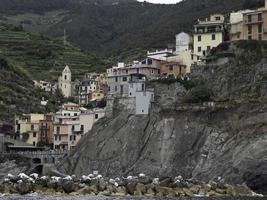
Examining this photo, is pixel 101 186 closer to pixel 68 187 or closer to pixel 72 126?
pixel 68 187

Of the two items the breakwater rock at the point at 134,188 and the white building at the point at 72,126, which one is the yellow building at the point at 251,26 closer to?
the white building at the point at 72,126

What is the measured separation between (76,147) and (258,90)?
29339mm

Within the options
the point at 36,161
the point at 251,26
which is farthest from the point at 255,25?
the point at 36,161

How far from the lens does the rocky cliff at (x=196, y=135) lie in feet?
310

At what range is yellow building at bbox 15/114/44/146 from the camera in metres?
135

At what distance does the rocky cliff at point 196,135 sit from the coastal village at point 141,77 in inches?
121

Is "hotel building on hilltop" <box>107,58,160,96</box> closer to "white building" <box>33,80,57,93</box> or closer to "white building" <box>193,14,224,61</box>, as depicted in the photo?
"white building" <box>193,14,224,61</box>

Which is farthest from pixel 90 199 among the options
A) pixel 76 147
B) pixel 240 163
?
pixel 76 147

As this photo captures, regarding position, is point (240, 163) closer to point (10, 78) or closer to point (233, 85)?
point (233, 85)

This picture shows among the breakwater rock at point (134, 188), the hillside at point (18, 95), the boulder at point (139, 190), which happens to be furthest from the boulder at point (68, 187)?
the hillside at point (18, 95)

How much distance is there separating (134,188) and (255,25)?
40836 mm

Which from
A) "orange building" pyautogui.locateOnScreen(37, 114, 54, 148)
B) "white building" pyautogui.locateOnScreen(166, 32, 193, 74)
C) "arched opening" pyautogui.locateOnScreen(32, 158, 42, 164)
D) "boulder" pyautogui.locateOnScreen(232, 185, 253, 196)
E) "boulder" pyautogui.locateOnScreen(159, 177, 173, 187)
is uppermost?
"white building" pyautogui.locateOnScreen(166, 32, 193, 74)

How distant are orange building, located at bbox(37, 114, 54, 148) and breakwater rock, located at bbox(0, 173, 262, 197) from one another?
43306 millimetres

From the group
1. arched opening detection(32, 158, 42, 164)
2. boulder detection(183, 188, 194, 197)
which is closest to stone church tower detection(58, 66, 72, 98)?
arched opening detection(32, 158, 42, 164)
